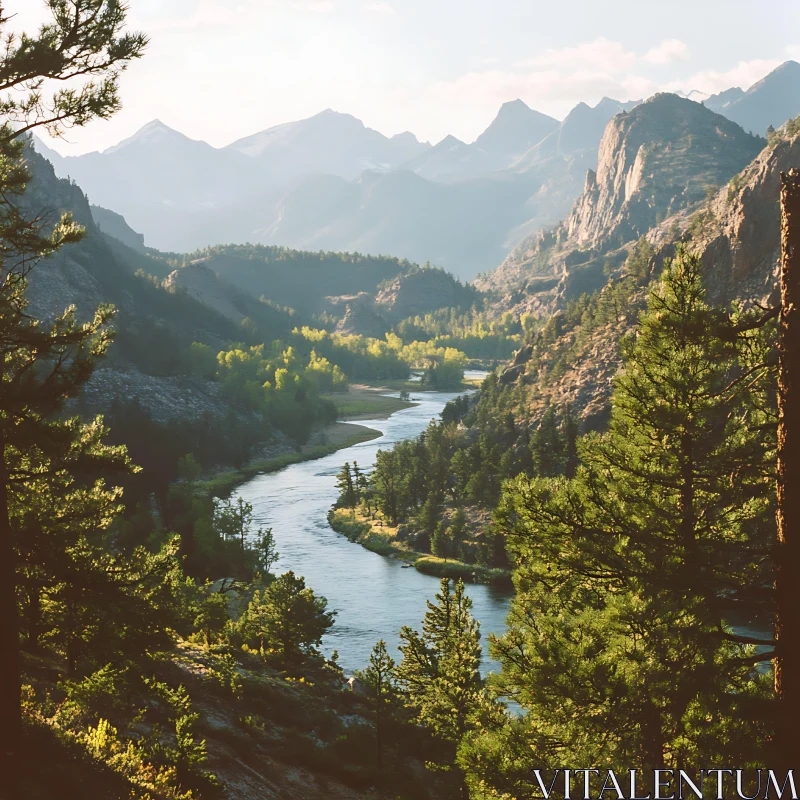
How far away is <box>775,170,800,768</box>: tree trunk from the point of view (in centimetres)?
1282

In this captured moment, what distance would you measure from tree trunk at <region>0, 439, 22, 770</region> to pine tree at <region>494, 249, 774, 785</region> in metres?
10.9

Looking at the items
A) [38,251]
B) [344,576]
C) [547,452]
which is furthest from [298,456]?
[38,251]

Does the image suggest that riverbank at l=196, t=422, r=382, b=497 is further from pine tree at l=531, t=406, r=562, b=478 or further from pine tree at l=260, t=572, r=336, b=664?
pine tree at l=260, t=572, r=336, b=664

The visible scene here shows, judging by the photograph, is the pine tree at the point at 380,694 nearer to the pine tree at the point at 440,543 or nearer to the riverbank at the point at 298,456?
the pine tree at the point at 440,543

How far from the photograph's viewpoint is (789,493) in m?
13.2

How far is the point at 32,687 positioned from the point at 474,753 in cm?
1332

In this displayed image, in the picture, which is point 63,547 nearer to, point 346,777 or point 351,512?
point 346,777

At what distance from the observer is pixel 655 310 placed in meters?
18.8

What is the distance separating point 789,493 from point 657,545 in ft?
14.4

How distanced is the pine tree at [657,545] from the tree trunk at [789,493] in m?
2.11

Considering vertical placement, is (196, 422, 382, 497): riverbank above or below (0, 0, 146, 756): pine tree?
below

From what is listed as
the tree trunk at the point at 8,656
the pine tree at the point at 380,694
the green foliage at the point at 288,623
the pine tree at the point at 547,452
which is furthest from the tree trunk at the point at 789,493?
the pine tree at the point at 547,452

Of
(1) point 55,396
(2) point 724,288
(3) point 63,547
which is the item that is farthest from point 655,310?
(2) point 724,288

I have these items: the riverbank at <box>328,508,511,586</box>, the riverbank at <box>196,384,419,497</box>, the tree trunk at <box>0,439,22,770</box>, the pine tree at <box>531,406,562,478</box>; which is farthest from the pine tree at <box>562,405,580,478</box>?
the tree trunk at <box>0,439,22,770</box>
